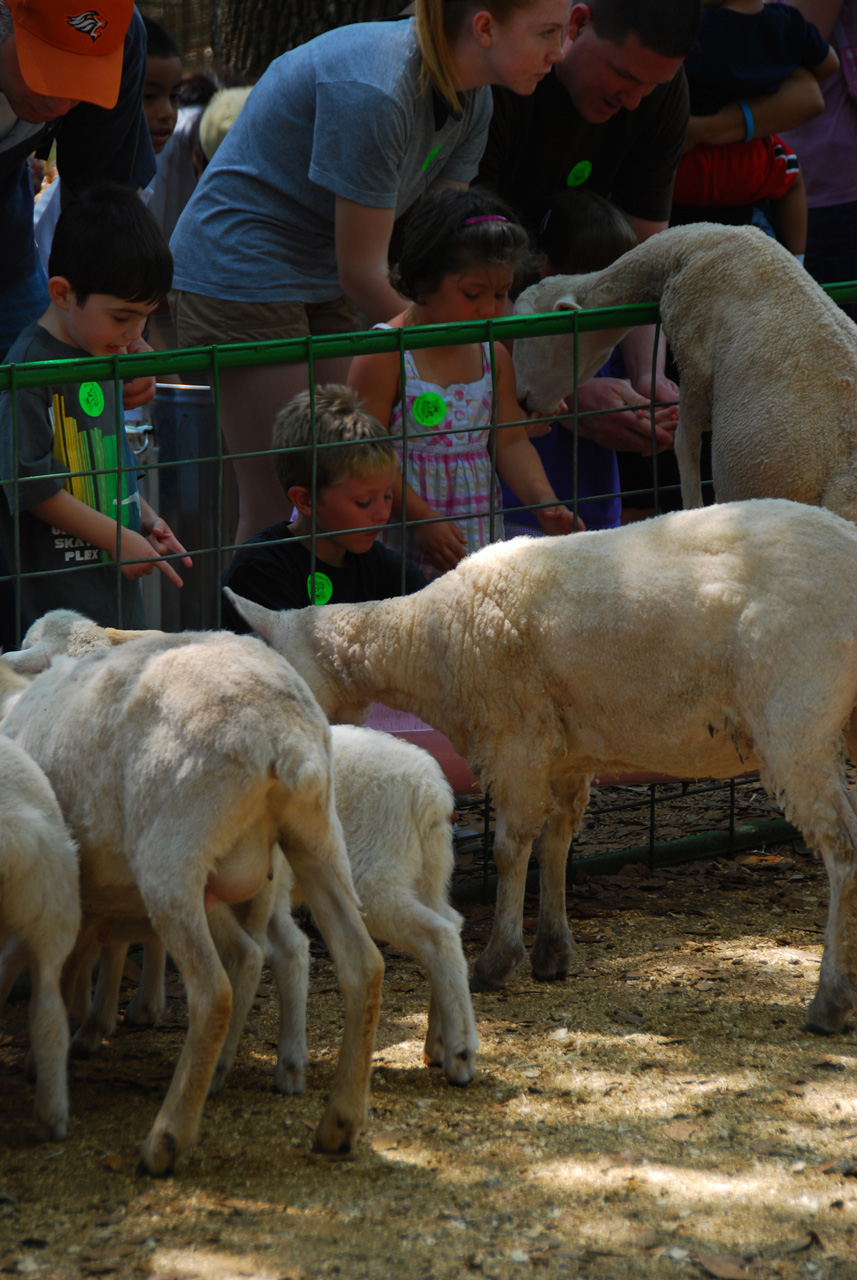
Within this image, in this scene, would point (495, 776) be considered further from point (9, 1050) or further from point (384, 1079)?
point (9, 1050)

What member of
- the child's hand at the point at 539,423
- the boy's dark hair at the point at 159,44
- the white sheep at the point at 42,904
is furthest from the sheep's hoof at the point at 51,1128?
the boy's dark hair at the point at 159,44

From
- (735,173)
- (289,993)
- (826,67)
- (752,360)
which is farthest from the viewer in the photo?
(826,67)

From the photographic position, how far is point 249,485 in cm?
468

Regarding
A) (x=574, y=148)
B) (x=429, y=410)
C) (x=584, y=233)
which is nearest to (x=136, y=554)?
(x=429, y=410)

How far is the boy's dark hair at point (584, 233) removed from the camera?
15.8 feet

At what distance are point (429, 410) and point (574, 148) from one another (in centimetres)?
141

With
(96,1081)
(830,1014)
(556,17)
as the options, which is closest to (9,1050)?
(96,1081)

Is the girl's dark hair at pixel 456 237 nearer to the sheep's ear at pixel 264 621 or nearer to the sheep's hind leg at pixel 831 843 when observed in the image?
the sheep's ear at pixel 264 621

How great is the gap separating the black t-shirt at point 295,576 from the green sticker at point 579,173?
66.3 inches

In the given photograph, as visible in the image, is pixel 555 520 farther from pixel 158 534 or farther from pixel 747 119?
pixel 747 119

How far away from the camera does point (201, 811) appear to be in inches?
103

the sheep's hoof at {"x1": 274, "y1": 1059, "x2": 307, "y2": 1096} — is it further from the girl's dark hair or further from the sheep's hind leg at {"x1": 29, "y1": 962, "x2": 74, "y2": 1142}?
the girl's dark hair

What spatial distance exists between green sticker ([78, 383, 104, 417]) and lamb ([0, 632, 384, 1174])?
103 cm

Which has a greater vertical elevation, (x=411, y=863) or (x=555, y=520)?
(x=555, y=520)
